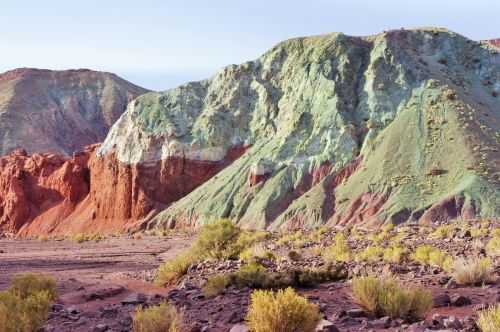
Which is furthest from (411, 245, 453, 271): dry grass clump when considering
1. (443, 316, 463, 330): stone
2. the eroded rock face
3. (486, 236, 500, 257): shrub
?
the eroded rock face

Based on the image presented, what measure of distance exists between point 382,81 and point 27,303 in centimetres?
6075

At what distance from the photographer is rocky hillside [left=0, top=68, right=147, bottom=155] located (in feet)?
430

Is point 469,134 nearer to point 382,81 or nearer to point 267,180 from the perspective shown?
point 382,81

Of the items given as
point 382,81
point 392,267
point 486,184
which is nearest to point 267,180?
point 382,81

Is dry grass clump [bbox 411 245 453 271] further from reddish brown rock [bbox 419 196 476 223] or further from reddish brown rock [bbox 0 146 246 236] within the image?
reddish brown rock [bbox 0 146 246 236]

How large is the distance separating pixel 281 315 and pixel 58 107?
143 m

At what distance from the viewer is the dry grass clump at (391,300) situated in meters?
10.9

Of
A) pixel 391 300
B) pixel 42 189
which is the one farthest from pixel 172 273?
pixel 42 189

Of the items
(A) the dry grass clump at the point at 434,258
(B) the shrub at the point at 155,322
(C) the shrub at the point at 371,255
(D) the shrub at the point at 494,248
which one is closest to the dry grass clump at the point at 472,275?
(A) the dry grass clump at the point at 434,258

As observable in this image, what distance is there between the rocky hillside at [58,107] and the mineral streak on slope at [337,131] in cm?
5338

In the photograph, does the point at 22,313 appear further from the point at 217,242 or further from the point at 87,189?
the point at 87,189

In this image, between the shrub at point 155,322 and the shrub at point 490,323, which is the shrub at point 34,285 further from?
the shrub at point 490,323

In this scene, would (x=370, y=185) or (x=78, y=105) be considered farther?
(x=78, y=105)

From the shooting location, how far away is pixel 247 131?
76.8 metres
